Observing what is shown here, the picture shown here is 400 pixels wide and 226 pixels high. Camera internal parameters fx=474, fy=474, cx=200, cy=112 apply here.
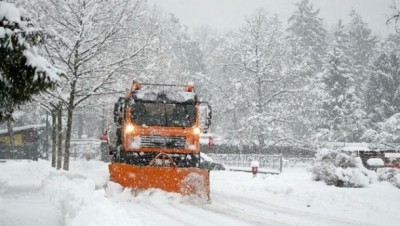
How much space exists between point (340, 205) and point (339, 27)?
4333 centimetres

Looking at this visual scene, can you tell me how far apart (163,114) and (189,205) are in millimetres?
3643

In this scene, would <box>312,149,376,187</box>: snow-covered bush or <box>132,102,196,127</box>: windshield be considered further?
<box>312,149,376,187</box>: snow-covered bush

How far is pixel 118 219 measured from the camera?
6957mm

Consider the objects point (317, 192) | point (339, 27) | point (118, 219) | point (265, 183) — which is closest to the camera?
point (118, 219)

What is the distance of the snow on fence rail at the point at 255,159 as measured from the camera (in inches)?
1082

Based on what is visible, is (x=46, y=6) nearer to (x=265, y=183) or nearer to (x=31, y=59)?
(x=265, y=183)

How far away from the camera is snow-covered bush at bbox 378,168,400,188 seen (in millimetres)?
15228

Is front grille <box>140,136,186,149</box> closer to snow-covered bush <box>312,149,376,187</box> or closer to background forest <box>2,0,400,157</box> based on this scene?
background forest <box>2,0,400,157</box>

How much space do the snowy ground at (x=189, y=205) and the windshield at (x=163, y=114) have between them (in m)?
2.23

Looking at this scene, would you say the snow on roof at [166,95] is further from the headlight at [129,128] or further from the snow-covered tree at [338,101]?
the snow-covered tree at [338,101]

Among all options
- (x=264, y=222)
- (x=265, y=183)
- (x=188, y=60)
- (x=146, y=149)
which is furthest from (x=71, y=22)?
(x=188, y=60)

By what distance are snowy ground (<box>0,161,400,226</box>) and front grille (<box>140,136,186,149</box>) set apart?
67.2 inches

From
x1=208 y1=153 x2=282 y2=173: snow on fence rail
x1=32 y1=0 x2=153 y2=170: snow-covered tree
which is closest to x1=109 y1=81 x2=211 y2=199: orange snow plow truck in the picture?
x1=32 y1=0 x2=153 y2=170: snow-covered tree

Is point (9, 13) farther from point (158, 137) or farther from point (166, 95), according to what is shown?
point (166, 95)
